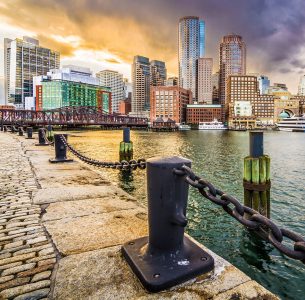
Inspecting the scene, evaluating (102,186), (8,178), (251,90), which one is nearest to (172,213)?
A: (102,186)

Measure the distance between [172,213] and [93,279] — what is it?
99 cm

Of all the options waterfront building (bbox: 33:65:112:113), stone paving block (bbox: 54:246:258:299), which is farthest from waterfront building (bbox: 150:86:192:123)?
stone paving block (bbox: 54:246:258:299)

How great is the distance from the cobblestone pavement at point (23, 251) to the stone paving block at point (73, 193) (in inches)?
10.3

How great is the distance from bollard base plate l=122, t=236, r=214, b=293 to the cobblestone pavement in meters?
0.85

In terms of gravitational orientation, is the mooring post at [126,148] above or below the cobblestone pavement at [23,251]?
above

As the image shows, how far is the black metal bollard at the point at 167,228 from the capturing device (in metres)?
2.45

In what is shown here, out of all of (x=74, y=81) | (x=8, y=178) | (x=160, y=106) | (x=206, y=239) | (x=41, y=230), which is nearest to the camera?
(x=41, y=230)

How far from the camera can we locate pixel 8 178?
7738 mm

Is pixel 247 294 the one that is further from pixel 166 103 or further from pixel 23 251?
pixel 166 103

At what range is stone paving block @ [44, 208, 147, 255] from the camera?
3297 mm

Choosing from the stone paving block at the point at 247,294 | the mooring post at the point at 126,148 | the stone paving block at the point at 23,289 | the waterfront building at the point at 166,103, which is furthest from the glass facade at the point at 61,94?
the stone paving block at the point at 247,294

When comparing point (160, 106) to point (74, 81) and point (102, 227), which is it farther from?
point (102, 227)

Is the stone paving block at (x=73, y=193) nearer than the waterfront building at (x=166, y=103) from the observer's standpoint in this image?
Yes

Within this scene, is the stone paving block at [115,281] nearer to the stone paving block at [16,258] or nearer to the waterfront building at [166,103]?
the stone paving block at [16,258]
